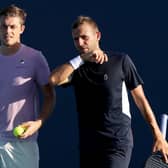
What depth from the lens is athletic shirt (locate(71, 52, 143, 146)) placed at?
11.6ft

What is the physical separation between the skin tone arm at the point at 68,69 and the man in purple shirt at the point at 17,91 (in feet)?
0.32

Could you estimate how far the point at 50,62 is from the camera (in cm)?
495

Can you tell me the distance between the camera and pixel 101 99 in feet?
11.6

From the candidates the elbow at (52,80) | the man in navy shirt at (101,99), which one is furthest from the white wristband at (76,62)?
the elbow at (52,80)

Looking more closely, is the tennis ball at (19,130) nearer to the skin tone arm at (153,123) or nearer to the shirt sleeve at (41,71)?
the shirt sleeve at (41,71)

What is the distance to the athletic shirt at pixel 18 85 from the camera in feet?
12.0

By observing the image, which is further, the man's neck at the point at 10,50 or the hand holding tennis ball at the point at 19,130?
the man's neck at the point at 10,50

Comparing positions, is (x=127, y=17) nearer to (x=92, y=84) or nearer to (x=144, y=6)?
(x=144, y=6)

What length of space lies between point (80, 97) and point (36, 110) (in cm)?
34

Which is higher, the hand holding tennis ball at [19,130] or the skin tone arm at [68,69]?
the skin tone arm at [68,69]

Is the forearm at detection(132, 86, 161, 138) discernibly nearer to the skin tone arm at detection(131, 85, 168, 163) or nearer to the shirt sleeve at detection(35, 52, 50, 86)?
the skin tone arm at detection(131, 85, 168, 163)

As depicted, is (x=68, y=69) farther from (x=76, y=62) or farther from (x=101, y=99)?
(x=101, y=99)

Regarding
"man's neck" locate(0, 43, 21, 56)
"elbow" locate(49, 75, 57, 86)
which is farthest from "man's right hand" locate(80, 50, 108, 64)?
"man's neck" locate(0, 43, 21, 56)

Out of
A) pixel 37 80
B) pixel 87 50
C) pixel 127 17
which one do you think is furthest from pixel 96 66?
pixel 127 17
